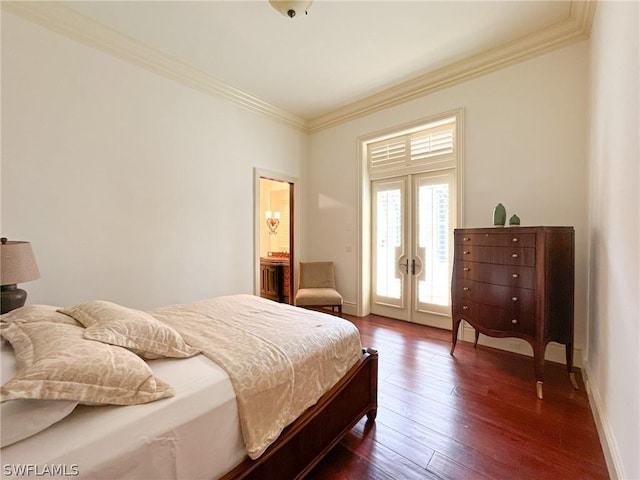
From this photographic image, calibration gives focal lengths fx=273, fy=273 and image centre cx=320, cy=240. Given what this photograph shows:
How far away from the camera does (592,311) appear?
2.37m

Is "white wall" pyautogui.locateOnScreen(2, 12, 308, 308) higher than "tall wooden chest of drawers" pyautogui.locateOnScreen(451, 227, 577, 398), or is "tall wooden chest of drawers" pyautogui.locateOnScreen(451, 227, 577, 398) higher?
"white wall" pyautogui.locateOnScreen(2, 12, 308, 308)

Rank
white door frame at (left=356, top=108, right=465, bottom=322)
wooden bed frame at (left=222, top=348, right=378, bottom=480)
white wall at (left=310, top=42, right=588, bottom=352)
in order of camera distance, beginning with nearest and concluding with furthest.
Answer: wooden bed frame at (left=222, top=348, right=378, bottom=480)
white wall at (left=310, top=42, right=588, bottom=352)
white door frame at (left=356, top=108, right=465, bottom=322)

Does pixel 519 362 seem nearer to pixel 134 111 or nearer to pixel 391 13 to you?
pixel 391 13

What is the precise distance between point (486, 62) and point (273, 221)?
460 cm

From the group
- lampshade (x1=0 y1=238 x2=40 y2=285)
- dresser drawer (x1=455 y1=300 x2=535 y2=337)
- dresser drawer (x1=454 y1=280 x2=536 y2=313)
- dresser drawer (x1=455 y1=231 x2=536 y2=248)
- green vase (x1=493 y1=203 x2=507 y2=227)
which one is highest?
green vase (x1=493 y1=203 x2=507 y2=227)

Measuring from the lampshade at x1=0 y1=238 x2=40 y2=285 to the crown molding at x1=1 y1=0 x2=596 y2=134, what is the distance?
6.49ft

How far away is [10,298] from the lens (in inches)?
77.6

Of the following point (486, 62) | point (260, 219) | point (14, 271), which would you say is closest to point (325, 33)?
point (486, 62)

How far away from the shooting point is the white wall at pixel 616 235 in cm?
130

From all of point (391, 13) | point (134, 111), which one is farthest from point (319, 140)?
point (134, 111)

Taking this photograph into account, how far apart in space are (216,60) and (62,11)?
1306 millimetres

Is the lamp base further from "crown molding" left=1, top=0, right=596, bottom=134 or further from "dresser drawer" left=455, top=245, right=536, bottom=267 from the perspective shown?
"dresser drawer" left=455, top=245, right=536, bottom=267

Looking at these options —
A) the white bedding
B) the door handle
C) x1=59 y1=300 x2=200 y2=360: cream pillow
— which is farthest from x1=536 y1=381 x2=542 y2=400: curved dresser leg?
x1=59 y1=300 x2=200 y2=360: cream pillow

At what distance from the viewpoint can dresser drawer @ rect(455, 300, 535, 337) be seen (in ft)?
7.75
